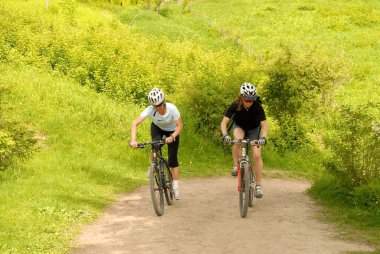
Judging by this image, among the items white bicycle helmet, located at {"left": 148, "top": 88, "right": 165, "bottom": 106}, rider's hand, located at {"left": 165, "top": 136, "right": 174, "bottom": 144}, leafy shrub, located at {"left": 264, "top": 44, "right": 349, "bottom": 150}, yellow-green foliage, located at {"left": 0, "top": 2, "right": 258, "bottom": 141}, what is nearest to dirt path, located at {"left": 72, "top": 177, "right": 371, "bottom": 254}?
rider's hand, located at {"left": 165, "top": 136, "right": 174, "bottom": 144}

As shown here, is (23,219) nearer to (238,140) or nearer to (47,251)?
(47,251)

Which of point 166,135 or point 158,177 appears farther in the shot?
point 166,135

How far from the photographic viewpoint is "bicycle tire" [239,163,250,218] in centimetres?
1061

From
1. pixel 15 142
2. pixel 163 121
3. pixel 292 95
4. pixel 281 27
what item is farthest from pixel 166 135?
pixel 281 27

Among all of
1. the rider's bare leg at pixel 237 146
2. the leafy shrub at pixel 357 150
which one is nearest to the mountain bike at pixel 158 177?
the rider's bare leg at pixel 237 146

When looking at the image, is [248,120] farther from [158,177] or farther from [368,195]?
[368,195]

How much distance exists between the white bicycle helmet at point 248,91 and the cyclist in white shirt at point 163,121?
1.21 m

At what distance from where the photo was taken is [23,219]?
1009 cm

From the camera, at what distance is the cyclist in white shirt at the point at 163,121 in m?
10.5

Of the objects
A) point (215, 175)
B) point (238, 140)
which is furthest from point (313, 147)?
point (238, 140)

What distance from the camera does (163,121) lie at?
11008mm

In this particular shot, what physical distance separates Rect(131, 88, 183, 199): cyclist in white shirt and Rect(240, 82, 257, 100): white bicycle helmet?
121 centimetres

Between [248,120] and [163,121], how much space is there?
5.09 feet

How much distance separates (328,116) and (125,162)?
9.80 meters
